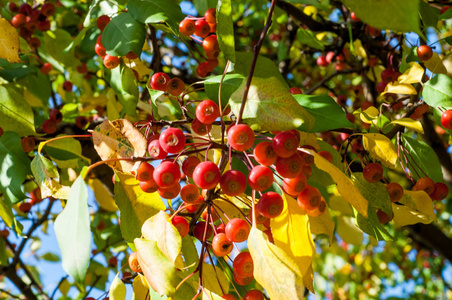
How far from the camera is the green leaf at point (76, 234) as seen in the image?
2.69 ft

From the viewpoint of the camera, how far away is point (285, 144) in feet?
3.25

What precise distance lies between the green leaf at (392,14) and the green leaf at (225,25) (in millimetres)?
450

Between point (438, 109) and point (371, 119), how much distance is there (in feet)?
0.87

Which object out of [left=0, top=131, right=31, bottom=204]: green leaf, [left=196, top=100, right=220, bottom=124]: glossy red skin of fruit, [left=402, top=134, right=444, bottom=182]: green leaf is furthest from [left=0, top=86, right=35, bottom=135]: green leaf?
[left=402, top=134, right=444, bottom=182]: green leaf

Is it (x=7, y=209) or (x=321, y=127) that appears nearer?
(x=321, y=127)

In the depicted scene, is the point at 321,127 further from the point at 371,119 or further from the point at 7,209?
the point at 7,209

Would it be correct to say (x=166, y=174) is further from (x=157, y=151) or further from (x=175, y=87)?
(x=175, y=87)

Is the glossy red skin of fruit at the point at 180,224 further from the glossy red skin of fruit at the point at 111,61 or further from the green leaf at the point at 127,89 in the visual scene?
the glossy red skin of fruit at the point at 111,61

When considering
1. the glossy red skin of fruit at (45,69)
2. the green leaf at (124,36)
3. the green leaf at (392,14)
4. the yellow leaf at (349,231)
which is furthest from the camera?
the glossy red skin of fruit at (45,69)

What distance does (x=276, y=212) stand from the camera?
1.06 meters

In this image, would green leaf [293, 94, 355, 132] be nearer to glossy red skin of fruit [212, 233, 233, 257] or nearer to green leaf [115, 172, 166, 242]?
glossy red skin of fruit [212, 233, 233, 257]

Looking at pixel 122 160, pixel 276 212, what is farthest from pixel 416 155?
pixel 122 160

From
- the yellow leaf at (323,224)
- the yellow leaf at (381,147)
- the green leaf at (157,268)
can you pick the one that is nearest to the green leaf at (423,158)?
the yellow leaf at (381,147)

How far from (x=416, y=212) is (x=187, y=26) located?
1.07 meters
